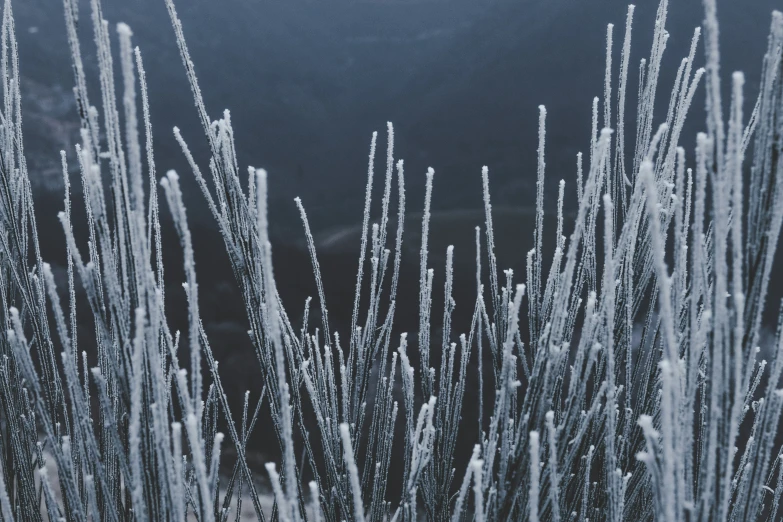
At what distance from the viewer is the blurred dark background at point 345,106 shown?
56.6 inches

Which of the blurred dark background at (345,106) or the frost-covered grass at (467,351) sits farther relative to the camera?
the blurred dark background at (345,106)

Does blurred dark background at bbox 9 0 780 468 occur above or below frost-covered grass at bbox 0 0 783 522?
above

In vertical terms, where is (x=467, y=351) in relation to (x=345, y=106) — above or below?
below

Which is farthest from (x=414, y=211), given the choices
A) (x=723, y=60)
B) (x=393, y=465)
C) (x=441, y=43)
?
(x=723, y=60)

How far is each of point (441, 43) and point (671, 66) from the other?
561mm

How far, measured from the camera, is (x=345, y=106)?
1562 mm

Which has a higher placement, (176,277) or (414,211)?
(414,211)

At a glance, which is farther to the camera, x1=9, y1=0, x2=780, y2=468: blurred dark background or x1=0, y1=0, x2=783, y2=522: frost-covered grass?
x1=9, y1=0, x2=780, y2=468: blurred dark background

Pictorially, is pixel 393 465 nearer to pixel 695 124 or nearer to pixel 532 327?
pixel 532 327

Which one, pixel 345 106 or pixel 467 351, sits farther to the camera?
pixel 345 106

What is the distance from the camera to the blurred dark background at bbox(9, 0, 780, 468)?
4.71 feet

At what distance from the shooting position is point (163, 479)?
43 centimetres

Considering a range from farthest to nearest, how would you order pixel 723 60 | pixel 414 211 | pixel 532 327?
pixel 414 211, pixel 723 60, pixel 532 327

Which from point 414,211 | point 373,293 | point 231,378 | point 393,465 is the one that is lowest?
point 393,465
